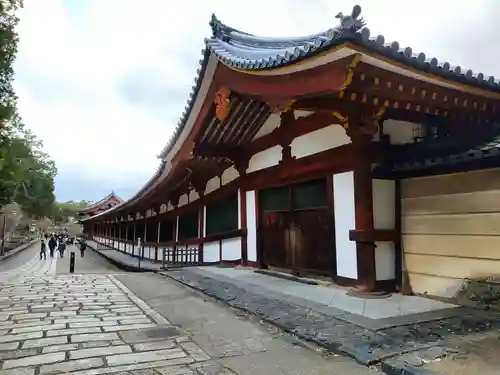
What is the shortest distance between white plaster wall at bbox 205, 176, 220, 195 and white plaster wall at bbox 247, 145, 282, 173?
268cm

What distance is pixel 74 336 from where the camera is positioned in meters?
4.58

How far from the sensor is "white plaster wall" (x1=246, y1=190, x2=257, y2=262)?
994cm

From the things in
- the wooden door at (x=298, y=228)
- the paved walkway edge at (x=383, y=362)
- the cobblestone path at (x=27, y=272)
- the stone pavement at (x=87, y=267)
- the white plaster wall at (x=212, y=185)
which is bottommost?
the stone pavement at (x=87, y=267)

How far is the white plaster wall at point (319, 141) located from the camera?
22.6 feet

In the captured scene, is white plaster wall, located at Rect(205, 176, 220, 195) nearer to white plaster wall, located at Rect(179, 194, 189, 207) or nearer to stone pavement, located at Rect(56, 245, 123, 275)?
white plaster wall, located at Rect(179, 194, 189, 207)

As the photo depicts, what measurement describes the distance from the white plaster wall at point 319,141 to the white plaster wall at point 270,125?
0.88m

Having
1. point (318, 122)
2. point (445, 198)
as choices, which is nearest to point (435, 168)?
point (445, 198)

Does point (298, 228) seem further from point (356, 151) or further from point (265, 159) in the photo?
point (356, 151)

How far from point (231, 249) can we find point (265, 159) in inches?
128

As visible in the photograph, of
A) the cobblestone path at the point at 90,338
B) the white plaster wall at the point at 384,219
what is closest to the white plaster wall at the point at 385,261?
the white plaster wall at the point at 384,219

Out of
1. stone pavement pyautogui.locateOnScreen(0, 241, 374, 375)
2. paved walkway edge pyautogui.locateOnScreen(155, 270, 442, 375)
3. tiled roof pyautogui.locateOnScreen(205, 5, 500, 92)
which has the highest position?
tiled roof pyautogui.locateOnScreen(205, 5, 500, 92)

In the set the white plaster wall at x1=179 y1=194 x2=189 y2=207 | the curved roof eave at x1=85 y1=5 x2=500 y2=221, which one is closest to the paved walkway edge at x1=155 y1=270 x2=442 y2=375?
the curved roof eave at x1=85 y1=5 x2=500 y2=221

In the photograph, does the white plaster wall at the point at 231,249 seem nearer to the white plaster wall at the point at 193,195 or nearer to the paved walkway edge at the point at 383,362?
the white plaster wall at the point at 193,195

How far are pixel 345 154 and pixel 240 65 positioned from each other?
2.30m
